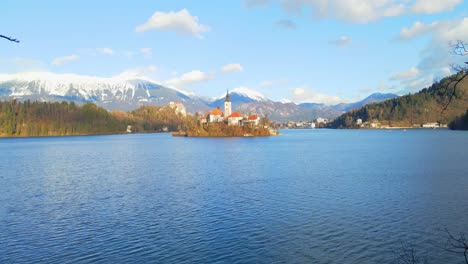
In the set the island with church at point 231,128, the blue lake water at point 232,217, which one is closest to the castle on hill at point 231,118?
the island with church at point 231,128

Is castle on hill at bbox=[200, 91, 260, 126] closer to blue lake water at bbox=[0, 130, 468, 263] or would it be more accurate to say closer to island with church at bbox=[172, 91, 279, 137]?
island with church at bbox=[172, 91, 279, 137]

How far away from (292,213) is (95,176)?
27903 mm

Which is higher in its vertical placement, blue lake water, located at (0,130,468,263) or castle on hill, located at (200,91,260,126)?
castle on hill, located at (200,91,260,126)

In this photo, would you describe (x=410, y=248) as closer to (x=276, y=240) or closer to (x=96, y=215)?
(x=276, y=240)

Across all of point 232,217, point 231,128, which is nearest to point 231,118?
point 231,128

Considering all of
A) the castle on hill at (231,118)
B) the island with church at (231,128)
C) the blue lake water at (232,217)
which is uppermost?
the castle on hill at (231,118)

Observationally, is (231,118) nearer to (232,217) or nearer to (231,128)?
(231,128)

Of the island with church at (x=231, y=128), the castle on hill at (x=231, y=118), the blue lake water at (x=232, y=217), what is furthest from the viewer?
the castle on hill at (x=231, y=118)

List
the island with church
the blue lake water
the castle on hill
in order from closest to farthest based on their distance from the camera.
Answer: the blue lake water → the island with church → the castle on hill

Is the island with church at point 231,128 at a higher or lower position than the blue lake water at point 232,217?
higher

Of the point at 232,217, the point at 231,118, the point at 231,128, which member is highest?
the point at 231,118

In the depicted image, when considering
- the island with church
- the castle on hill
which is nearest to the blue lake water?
the island with church

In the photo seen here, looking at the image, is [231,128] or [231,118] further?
[231,118]

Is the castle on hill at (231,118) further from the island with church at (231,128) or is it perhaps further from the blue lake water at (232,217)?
the blue lake water at (232,217)
